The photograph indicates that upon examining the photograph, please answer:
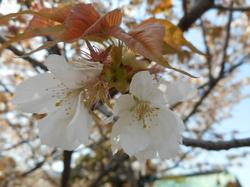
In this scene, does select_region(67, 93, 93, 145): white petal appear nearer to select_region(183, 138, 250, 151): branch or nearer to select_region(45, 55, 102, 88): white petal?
select_region(45, 55, 102, 88): white petal

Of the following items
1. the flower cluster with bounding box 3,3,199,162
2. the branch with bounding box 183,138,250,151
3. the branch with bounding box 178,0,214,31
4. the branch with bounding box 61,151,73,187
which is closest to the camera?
the flower cluster with bounding box 3,3,199,162

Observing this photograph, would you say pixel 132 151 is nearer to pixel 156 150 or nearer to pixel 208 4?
pixel 156 150

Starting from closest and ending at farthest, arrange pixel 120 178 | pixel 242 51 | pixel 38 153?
pixel 38 153 → pixel 242 51 → pixel 120 178

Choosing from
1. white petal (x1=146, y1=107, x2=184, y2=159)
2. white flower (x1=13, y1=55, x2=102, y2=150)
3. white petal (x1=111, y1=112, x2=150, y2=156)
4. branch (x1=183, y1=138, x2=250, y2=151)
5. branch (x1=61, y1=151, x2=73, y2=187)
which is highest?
white flower (x1=13, y1=55, x2=102, y2=150)

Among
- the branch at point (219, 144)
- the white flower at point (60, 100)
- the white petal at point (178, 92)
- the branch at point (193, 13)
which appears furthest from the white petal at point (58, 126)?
the branch at point (193, 13)

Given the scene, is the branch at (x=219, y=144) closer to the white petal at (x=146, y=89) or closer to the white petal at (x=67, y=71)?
the white petal at (x=146, y=89)

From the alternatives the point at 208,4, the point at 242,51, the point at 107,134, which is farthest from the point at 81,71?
the point at 242,51

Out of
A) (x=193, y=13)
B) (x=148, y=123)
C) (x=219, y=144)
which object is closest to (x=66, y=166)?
(x=219, y=144)

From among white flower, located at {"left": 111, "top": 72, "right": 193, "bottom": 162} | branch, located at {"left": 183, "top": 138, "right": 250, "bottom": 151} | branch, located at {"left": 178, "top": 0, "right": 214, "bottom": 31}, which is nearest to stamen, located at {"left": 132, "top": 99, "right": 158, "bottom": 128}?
white flower, located at {"left": 111, "top": 72, "right": 193, "bottom": 162}
